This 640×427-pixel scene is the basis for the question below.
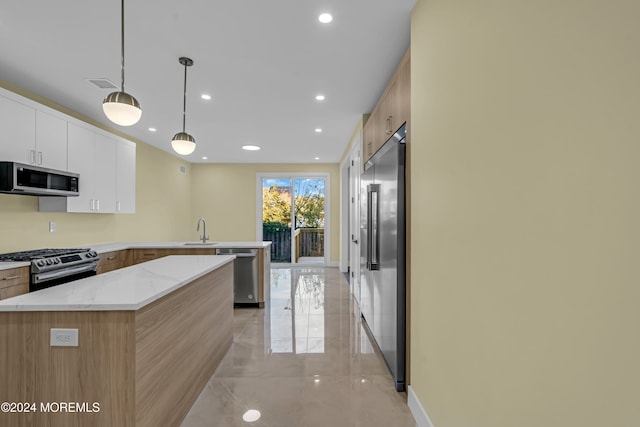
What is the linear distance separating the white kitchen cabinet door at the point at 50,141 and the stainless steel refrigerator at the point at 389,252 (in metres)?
3.45

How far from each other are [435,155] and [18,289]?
3.55m

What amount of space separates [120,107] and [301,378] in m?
2.36

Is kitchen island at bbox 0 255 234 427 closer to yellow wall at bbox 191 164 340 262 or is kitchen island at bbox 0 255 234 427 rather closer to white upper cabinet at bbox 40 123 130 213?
white upper cabinet at bbox 40 123 130 213

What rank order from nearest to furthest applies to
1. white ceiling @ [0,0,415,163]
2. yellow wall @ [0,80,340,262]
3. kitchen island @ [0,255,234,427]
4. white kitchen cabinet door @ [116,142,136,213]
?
kitchen island @ [0,255,234,427] → white ceiling @ [0,0,415,163] → yellow wall @ [0,80,340,262] → white kitchen cabinet door @ [116,142,136,213]

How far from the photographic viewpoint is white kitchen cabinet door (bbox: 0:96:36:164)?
2.96m

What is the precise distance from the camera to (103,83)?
11.0ft

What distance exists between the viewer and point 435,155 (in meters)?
1.78

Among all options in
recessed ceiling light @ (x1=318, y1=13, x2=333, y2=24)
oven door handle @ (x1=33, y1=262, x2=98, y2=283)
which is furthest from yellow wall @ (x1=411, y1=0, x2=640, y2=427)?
oven door handle @ (x1=33, y1=262, x2=98, y2=283)

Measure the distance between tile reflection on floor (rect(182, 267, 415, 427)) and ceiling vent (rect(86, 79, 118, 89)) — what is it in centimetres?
300

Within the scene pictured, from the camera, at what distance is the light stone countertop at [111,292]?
1405mm

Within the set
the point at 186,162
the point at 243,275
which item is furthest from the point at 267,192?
the point at 243,275

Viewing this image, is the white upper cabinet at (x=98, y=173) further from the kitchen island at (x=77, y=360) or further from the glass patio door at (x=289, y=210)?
the glass patio door at (x=289, y=210)

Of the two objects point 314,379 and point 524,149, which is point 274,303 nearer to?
point 314,379

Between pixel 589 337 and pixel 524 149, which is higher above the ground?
pixel 524 149
